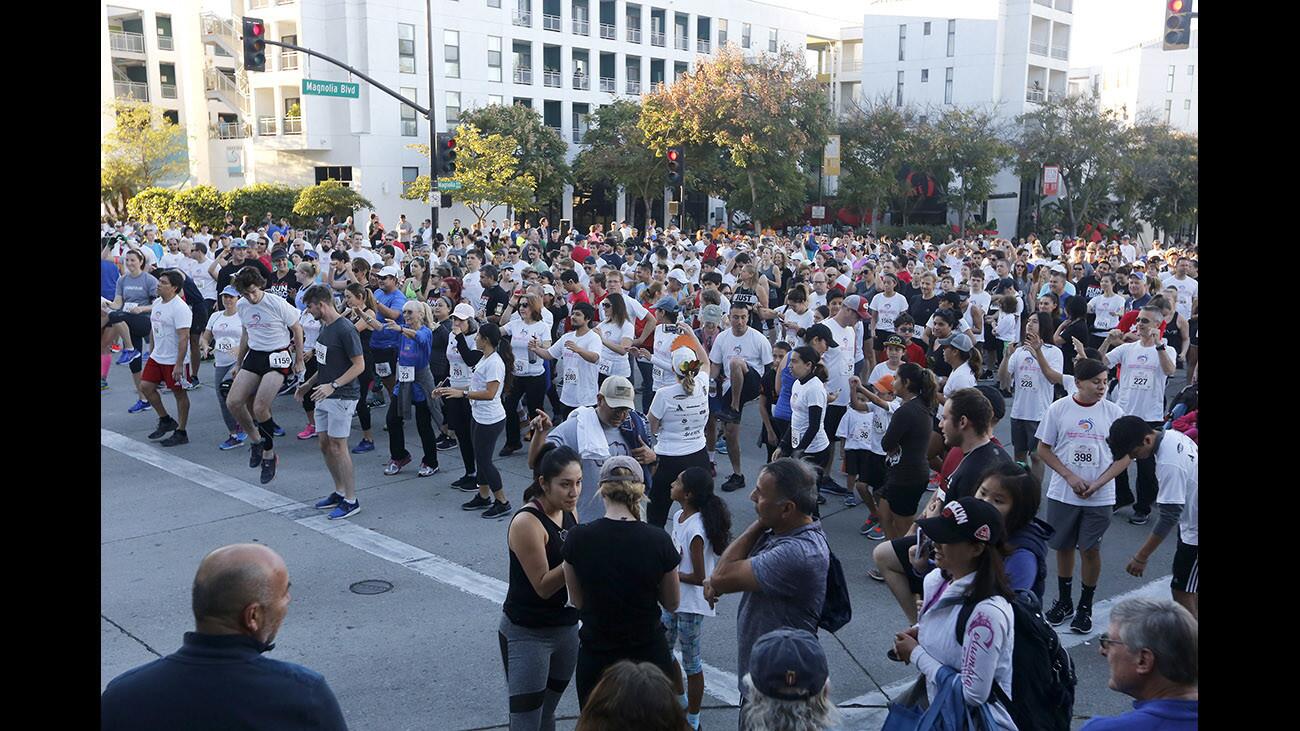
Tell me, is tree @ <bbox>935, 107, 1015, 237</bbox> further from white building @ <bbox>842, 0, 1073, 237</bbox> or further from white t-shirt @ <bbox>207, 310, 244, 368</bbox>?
white t-shirt @ <bbox>207, 310, 244, 368</bbox>

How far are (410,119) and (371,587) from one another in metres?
43.5

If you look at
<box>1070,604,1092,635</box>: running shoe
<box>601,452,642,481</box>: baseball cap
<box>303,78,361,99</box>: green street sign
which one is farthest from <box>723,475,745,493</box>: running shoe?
<box>303,78,361,99</box>: green street sign

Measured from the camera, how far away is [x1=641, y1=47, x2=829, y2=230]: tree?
137 feet

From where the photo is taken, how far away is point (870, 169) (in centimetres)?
4656

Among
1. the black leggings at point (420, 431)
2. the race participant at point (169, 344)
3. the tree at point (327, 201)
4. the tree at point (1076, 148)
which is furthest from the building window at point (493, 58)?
the black leggings at point (420, 431)

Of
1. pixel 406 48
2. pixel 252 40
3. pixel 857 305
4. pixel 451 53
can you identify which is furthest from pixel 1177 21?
pixel 451 53

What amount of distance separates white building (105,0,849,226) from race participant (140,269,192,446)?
31.2 m

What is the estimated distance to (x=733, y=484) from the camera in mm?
9922

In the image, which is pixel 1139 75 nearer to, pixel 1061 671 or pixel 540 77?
pixel 540 77

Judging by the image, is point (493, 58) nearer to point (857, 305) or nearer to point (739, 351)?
point (857, 305)

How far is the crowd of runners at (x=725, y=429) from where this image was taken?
430 cm

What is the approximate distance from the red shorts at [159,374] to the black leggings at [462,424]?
11.1 ft

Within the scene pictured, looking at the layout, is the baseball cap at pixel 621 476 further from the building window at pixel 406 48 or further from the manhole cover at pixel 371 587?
the building window at pixel 406 48
